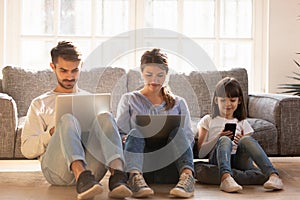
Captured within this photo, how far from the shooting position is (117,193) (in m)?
2.36


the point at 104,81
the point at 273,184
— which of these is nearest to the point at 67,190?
the point at 273,184

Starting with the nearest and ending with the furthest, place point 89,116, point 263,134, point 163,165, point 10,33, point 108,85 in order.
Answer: point 89,116, point 163,165, point 263,134, point 108,85, point 10,33

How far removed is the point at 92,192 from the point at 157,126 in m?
0.57

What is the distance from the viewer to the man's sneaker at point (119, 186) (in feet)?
7.72

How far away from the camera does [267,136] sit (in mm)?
3326

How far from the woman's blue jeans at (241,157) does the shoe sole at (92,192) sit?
0.73 metres

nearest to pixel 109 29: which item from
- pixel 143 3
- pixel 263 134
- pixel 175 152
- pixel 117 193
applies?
pixel 143 3

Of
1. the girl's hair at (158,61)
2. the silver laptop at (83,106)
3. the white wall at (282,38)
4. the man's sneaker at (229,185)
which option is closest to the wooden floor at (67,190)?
the man's sneaker at (229,185)

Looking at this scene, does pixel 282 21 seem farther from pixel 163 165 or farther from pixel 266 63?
pixel 163 165

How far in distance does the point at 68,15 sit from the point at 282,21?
194 centimetres

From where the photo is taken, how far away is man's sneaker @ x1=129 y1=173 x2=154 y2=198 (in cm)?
244

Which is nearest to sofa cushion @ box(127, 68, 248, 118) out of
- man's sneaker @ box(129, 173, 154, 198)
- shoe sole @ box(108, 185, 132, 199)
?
man's sneaker @ box(129, 173, 154, 198)

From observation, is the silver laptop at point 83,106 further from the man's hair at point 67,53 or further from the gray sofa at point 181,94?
the gray sofa at point 181,94

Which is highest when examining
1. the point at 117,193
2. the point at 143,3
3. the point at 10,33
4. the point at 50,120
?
the point at 143,3
